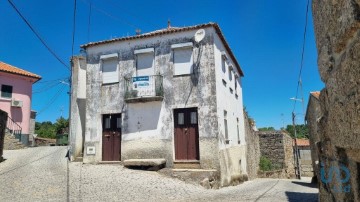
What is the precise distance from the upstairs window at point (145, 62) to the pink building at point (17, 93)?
1377cm

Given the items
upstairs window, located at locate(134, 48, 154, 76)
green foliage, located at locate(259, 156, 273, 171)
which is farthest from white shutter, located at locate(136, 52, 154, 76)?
green foliage, located at locate(259, 156, 273, 171)

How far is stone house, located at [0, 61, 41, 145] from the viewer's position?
71.8 ft

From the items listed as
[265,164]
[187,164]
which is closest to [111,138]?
[187,164]

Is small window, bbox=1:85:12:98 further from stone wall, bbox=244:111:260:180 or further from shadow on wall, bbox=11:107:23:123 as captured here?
stone wall, bbox=244:111:260:180

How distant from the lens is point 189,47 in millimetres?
13625

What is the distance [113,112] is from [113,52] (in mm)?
3293

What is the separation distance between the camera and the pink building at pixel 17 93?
22042 millimetres

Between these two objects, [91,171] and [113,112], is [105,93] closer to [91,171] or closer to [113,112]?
[113,112]

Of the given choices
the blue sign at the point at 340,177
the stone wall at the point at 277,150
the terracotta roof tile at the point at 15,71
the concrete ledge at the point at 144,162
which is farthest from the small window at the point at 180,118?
the terracotta roof tile at the point at 15,71

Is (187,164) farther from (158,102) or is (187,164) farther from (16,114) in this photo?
(16,114)

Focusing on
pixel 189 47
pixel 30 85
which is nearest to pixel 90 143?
pixel 189 47

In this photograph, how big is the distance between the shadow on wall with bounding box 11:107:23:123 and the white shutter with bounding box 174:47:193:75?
16.2 m

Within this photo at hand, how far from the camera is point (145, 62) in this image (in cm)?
1445

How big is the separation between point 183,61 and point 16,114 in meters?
16.7
